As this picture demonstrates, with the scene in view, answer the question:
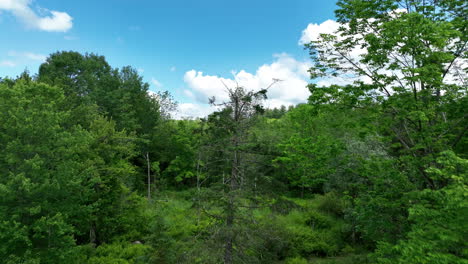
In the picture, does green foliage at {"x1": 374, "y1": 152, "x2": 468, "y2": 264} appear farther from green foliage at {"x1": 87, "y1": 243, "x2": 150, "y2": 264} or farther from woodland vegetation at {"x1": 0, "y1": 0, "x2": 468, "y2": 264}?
green foliage at {"x1": 87, "y1": 243, "x2": 150, "y2": 264}

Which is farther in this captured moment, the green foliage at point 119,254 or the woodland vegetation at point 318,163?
the green foliage at point 119,254

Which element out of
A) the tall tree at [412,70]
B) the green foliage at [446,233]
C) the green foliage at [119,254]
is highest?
the tall tree at [412,70]

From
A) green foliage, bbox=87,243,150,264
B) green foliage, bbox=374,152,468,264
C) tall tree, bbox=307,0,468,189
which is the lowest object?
green foliage, bbox=87,243,150,264

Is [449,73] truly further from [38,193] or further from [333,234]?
[38,193]

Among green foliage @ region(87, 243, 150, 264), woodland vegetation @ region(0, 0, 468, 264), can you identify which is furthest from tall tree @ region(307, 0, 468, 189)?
green foliage @ region(87, 243, 150, 264)

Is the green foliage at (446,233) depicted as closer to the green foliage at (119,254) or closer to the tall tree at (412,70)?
the tall tree at (412,70)

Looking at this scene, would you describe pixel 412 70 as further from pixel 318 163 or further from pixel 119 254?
pixel 119 254

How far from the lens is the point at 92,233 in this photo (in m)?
16.4

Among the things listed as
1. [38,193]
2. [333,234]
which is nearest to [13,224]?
[38,193]

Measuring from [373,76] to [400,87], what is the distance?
3.17 ft

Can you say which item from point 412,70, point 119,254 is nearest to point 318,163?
point 412,70

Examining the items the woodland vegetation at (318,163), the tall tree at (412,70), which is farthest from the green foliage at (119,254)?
the tall tree at (412,70)

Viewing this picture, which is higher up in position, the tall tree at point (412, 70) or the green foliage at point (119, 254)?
the tall tree at point (412, 70)

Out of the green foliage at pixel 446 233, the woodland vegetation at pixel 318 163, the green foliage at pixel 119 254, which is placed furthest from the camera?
the green foliage at pixel 119 254
